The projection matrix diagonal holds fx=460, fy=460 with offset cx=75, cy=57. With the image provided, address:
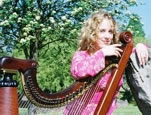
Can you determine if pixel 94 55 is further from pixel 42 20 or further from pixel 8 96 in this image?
pixel 42 20

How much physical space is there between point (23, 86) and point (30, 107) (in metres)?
0.34

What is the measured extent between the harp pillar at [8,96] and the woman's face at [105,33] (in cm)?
72

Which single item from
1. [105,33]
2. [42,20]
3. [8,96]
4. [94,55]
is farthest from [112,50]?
[42,20]

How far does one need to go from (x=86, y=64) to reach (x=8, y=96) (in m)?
0.59

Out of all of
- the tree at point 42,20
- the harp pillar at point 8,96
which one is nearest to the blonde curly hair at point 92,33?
the harp pillar at point 8,96

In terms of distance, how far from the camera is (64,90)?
2469 millimetres

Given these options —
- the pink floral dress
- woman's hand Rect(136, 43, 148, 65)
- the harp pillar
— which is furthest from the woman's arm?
the harp pillar

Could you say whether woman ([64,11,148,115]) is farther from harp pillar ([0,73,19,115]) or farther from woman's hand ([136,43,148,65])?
harp pillar ([0,73,19,115])

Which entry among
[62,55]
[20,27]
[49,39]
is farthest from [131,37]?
[62,55]

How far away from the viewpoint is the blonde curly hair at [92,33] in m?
2.71

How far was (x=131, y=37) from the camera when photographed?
2533mm

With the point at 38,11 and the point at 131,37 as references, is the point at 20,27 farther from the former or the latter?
the point at 131,37

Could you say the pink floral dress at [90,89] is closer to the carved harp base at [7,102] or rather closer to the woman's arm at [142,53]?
the woman's arm at [142,53]

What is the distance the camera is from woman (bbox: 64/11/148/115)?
2514 millimetres
